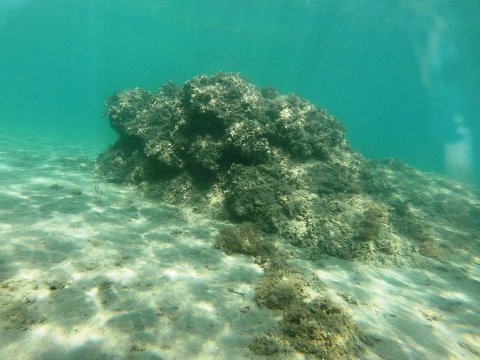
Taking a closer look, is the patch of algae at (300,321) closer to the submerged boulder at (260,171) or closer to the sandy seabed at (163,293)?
the sandy seabed at (163,293)

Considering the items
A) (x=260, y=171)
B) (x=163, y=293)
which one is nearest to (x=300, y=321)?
(x=163, y=293)

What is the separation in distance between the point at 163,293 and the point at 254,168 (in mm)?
5647

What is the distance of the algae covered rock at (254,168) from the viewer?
30.8 ft

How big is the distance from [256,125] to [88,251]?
6801mm

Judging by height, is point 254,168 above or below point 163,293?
above

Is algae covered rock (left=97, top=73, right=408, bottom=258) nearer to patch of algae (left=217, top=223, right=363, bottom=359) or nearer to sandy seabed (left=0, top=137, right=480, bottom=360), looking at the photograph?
sandy seabed (left=0, top=137, right=480, bottom=360)

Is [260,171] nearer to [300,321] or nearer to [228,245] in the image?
[228,245]

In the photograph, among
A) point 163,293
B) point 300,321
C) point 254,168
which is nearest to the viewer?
point 300,321

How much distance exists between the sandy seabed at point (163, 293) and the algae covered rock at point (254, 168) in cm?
107

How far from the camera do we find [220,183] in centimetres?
1094

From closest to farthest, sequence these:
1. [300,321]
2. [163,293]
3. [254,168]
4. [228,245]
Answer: [300,321] → [163,293] → [228,245] → [254,168]

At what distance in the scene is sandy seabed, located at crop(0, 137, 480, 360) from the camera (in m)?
4.61

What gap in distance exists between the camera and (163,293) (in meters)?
5.91

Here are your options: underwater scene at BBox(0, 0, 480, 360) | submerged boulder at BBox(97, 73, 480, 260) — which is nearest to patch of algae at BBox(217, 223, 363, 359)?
underwater scene at BBox(0, 0, 480, 360)
